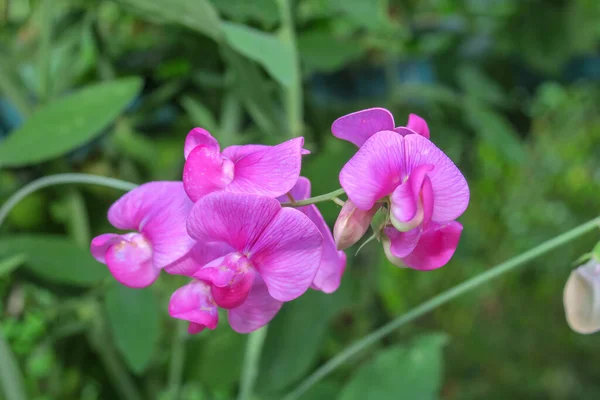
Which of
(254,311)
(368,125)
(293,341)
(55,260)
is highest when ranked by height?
(368,125)

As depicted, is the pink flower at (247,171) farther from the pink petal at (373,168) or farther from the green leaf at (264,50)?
the green leaf at (264,50)

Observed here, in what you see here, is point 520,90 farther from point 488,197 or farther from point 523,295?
point 523,295

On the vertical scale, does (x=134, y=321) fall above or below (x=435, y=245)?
below

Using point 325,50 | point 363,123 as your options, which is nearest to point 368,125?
point 363,123

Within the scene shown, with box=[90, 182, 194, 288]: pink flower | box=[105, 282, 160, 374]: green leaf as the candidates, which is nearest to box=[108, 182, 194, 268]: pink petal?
box=[90, 182, 194, 288]: pink flower

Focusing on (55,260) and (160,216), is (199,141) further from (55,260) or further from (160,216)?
(55,260)

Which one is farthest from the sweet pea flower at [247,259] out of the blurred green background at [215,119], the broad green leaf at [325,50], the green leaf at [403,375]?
the broad green leaf at [325,50]
